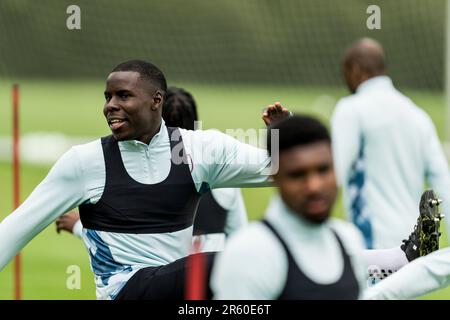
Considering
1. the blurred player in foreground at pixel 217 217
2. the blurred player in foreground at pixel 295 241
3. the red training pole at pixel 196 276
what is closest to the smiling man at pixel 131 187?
the red training pole at pixel 196 276

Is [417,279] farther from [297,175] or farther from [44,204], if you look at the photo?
[44,204]

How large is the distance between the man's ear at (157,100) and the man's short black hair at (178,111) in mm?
1340

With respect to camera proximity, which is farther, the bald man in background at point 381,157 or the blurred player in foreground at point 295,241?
the bald man in background at point 381,157

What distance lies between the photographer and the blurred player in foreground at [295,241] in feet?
13.9

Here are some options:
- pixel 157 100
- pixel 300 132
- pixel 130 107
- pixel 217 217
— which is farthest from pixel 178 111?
pixel 300 132

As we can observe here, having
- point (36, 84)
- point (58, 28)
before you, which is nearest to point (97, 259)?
point (58, 28)

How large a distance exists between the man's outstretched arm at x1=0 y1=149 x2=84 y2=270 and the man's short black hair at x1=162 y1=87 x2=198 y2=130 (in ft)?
5.90

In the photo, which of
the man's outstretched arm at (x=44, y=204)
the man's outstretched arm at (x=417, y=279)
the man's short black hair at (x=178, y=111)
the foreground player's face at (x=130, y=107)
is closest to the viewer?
the man's outstretched arm at (x=417, y=279)

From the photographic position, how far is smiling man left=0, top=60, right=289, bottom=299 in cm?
623

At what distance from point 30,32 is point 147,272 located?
2620 centimetres

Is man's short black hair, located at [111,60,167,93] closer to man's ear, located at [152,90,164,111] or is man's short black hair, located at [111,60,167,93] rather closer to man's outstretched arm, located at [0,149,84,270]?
man's ear, located at [152,90,164,111]

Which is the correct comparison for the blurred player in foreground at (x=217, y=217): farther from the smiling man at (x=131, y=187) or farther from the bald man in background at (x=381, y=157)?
the smiling man at (x=131, y=187)

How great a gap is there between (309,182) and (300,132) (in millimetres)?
189

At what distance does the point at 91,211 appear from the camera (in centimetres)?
638
